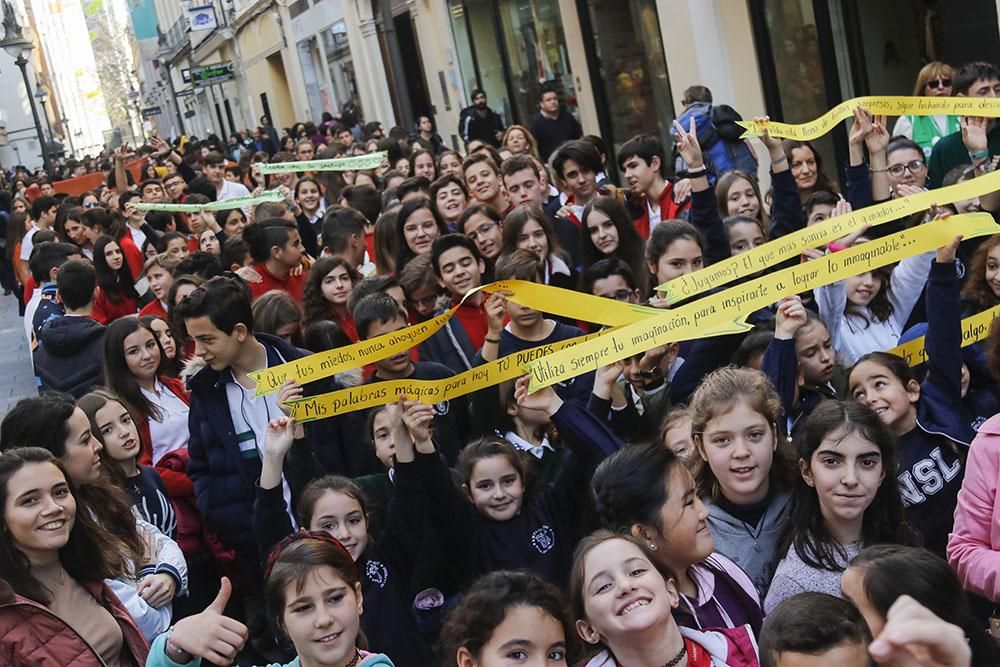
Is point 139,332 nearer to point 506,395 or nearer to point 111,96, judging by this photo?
point 506,395

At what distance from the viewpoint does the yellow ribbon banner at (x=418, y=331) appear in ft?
15.9

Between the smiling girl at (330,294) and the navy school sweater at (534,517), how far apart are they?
8.26 ft

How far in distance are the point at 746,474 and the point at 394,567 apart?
1.32 m

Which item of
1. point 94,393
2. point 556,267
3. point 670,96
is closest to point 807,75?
point 670,96

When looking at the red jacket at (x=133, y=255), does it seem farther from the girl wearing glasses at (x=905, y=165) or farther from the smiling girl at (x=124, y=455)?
the girl wearing glasses at (x=905, y=165)

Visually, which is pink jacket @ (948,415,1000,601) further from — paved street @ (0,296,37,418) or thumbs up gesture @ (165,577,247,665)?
paved street @ (0,296,37,418)

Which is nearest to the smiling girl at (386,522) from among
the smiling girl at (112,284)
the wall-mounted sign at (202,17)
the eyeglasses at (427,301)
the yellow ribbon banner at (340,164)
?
the eyeglasses at (427,301)

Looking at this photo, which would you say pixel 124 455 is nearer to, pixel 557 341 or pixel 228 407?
pixel 228 407

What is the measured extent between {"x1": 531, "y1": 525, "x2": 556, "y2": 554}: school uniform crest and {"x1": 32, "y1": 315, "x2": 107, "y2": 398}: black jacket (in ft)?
12.7

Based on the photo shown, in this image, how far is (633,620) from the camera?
3.23m

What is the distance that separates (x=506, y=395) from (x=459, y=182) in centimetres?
378

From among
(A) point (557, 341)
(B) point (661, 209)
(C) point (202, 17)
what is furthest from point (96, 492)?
(C) point (202, 17)

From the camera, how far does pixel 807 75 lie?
13531 millimetres

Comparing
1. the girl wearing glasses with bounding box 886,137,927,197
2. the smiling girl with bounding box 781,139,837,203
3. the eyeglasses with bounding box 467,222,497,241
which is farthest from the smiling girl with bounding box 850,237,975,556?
the eyeglasses with bounding box 467,222,497,241
